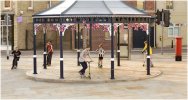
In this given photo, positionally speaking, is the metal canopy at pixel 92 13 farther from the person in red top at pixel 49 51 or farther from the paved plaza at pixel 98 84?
the person in red top at pixel 49 51

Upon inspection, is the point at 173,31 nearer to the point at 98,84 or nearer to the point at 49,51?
the point at 49,51

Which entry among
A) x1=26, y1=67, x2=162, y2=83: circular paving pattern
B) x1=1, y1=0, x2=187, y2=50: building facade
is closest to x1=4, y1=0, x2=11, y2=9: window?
x1=1, y1=0, x2=187, y2=50: building facade

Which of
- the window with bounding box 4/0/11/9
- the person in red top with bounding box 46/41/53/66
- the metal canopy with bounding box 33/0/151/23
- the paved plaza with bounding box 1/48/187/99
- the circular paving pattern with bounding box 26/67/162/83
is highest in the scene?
the window with bounding box 4/0/11/9

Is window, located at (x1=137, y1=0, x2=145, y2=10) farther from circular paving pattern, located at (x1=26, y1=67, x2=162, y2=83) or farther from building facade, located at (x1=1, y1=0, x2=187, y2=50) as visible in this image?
circular paving pattern, located at (x1=26, y1=67, x2=162, y2=83)

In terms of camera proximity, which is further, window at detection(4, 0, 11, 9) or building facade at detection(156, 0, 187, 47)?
building facade at detection(156, 0, 187, 47)

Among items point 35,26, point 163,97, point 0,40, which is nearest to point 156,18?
point 35,26

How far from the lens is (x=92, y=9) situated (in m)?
19.5

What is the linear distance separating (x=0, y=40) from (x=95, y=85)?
2728 cm

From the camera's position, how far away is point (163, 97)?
592 inches

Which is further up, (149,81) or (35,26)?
(35,26)

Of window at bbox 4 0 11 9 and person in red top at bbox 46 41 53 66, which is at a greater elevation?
window at bbox 4 0 11 9

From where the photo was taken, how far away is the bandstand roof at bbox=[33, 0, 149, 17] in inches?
746

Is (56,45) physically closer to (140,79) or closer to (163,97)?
(140,79)

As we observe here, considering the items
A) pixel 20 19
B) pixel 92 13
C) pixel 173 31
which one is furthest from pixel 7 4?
pixel 92 13
